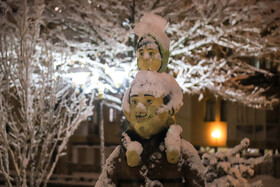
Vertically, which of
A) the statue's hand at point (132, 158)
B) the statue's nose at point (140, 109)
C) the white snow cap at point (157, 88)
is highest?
the white snow cap at point (157, 88)

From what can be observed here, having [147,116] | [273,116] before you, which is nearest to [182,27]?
[147,116]

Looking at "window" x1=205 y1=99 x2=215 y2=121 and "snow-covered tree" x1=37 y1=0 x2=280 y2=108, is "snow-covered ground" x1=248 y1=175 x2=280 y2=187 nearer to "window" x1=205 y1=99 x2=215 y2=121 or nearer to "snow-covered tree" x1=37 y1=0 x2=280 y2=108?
"snow-covered tree" x1=37 y1=0 x2=280 y2=108

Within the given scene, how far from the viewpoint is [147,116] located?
3.38 m

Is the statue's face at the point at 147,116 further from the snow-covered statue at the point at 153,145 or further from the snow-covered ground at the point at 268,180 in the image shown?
the snow-covered ground at the point at 268,180

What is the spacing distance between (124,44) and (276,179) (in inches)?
334

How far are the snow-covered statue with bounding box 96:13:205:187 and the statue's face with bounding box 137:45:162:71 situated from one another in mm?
11

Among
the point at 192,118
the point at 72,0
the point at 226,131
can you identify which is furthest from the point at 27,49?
the point at 226,131

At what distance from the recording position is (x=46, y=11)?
8.70 metres

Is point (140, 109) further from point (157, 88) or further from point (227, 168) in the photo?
point (227, 168)

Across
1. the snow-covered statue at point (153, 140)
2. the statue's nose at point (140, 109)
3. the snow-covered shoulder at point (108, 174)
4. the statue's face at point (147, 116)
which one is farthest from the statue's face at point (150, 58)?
the snow-covered shoulder at point (108, 174)

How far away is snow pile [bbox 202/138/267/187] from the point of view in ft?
12.4

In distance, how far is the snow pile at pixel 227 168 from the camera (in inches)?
148

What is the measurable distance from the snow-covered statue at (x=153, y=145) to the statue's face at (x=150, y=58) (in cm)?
1

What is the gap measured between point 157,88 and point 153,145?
58 centimetres
